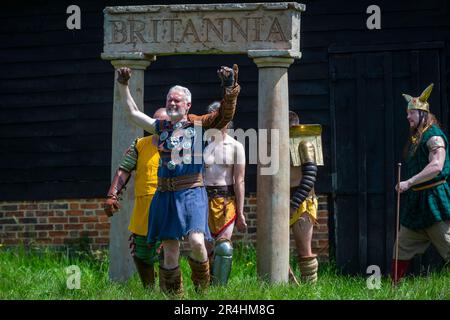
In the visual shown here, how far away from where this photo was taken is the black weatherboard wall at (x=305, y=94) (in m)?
12.7

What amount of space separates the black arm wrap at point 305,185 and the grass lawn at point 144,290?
0.76m

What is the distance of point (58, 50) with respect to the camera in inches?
537

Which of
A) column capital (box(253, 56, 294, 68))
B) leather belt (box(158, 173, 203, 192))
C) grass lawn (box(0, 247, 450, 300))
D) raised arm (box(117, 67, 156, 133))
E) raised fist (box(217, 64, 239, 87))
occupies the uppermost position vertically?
column capital (box(253, 56, 294, 68))

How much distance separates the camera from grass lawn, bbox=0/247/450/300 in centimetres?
952

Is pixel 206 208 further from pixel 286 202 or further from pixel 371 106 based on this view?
pixel 371 106

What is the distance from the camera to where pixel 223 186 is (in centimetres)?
1048

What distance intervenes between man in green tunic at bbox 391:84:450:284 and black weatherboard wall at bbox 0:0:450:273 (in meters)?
1.79

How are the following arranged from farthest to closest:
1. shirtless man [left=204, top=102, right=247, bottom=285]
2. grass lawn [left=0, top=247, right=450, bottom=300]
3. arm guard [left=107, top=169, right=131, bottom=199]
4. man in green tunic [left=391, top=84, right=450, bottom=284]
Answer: man in green tunic [left=391, top=84, right=450, bottom=284], shirtless man [left=204, top=102, right=247, bottom=285], arm guard [left=107, top=169, right=131, bottom=199], grass lawn [left=0, top=247, right=450, bottom=300]

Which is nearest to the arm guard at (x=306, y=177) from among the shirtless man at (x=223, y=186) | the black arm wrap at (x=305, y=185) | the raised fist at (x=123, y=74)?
the black arm wrap at (x=305, y=185)

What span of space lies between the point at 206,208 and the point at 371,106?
3.75 m

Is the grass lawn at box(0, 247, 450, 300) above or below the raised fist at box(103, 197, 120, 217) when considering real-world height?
below

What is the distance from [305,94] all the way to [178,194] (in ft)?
12.6

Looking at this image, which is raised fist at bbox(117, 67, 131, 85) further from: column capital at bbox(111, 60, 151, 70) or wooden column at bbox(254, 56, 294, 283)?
wooden column at bbox(254, 56, 294, 283)

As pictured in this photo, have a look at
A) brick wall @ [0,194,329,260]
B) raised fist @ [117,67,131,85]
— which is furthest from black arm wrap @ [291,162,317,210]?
brick wall @ [0,194,329,260]
